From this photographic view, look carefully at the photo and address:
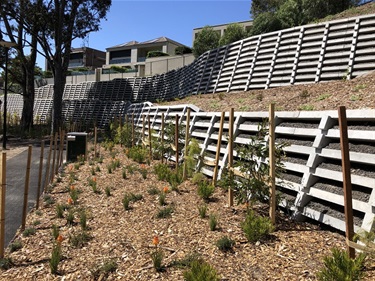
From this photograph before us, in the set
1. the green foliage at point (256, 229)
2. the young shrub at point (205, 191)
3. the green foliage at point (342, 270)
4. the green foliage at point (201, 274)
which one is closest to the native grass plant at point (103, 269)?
the green foliage at point (201, 274)

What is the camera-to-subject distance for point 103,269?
3639mm

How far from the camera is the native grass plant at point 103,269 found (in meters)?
3.58

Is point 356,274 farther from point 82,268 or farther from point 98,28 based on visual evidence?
point 98,28

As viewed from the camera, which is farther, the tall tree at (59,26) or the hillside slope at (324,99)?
the tall tree at (59,26)

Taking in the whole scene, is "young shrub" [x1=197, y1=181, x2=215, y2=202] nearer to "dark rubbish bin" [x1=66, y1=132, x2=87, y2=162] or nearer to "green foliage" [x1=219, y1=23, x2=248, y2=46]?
"dark rubbish bin" [x1=66, y1=132, x2=87, y2=162]

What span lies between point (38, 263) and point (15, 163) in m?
8.52

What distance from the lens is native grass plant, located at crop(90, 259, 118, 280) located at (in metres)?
3.58

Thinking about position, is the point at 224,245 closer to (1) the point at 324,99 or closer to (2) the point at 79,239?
(2) the point at 79,239

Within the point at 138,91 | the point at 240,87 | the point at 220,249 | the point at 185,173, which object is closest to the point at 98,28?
the point at 138,91

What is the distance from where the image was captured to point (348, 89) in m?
8.28

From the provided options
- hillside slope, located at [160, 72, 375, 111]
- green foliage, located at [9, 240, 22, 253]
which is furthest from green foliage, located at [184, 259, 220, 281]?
hillside slope, located at [160, 72, 375, 111]

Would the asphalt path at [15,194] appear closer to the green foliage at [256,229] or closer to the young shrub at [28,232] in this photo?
the young shrub at [28,232]

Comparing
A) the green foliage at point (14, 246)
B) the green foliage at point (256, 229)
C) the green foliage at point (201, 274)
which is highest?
the green foliage at point (256, 229)

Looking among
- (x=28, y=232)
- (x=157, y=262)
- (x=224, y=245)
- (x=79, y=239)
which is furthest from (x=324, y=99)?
(x=28, y=232)
